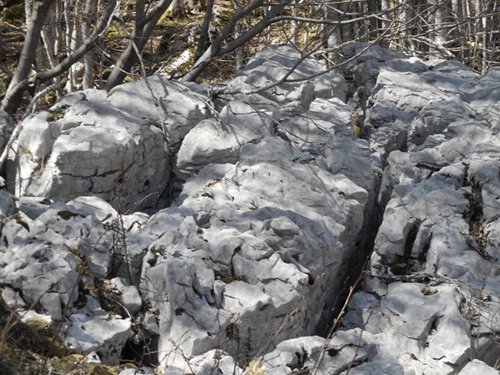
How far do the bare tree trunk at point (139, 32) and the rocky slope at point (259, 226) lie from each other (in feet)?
3.26

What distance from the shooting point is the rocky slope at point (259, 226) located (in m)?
4.51

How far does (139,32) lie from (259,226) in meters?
4.19

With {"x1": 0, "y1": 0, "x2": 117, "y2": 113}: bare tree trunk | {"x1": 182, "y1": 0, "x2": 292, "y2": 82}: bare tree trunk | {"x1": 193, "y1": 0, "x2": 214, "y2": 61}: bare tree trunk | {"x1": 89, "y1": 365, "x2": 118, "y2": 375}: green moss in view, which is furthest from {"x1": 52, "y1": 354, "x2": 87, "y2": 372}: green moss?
{"x1": 193, "y1": 0, "x2": 214, "y2": 61}: bare tree trunk

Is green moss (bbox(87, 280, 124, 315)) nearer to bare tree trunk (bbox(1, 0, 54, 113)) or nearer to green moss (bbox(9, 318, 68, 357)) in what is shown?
green moss (bbox(9, 318, 68, 357))

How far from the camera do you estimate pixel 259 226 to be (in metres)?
5.53

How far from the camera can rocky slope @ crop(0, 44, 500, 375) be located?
4.51 meters

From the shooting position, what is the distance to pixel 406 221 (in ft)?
20.0

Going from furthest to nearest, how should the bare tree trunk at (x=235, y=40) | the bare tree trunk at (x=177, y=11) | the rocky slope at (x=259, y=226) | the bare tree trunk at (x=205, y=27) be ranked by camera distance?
the bare tree trunk at (x=177, y=11) → the bare tree trunk at (x=205, y=27) → the bare tree trunk at (x=235, y=40) → the rocky slope at (x=259, y=226)

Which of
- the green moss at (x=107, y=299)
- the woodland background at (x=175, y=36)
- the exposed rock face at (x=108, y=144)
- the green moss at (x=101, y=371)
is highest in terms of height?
the woodland background at (x=175, y=36)

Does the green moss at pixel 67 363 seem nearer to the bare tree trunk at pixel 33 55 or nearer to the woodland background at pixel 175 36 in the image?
the woodland background at pixel 175 36

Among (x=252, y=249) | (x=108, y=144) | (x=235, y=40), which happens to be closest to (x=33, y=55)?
(x=108, y=144)

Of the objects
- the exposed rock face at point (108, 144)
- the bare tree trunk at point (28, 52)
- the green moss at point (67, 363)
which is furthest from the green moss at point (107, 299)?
the bare tree trunk at point (28, 52)

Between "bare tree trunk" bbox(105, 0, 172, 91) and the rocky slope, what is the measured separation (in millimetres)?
994

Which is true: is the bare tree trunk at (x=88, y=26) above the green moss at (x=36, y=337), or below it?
above
